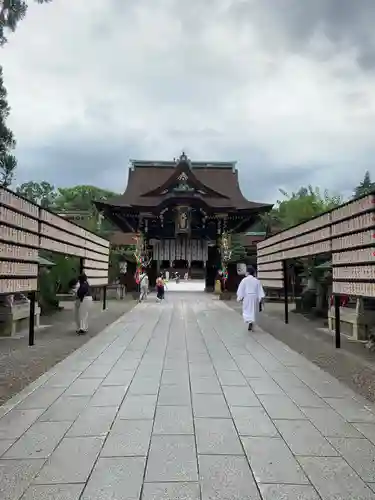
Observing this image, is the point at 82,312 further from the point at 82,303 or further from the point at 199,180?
the point at 199,180

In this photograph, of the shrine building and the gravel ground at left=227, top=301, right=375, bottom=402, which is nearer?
the gravel ground at left=227, top=301, right=375, bottom=402

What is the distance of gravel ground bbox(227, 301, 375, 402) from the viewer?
18.6 feet

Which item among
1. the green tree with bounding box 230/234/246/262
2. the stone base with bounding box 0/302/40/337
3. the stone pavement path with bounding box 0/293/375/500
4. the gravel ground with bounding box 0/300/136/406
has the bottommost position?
the stone pavement path with bounding box 0/293/375/500

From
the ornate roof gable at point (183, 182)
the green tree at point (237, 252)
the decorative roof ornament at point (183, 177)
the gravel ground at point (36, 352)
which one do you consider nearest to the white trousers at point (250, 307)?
the gravel ground at point (36, 352)

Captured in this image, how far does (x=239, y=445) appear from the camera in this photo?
134 inches

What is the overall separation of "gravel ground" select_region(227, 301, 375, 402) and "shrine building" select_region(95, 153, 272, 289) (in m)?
15.3

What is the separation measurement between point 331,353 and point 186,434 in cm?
468

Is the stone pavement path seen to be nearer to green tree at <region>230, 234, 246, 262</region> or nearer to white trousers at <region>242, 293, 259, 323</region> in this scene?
white trousers at <region>242, 293, 259, 323</region>

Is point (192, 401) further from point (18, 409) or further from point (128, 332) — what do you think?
point (128, 332)

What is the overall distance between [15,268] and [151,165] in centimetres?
2787

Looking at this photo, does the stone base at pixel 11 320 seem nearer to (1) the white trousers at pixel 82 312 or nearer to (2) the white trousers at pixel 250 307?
(1) the white trousers at pixel 82 312

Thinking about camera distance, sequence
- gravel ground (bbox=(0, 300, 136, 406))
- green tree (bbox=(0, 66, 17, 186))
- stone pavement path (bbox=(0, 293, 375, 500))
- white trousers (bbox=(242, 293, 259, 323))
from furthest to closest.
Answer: green tree (bbox=(0, 66, 17, 186)) < white trousers (bbox=(242, 293, 259, 323)) < gravel ground (bbox=(0, 300, 136, 406)) < stone pavement path (bbox=(0, 293, 375, 500))

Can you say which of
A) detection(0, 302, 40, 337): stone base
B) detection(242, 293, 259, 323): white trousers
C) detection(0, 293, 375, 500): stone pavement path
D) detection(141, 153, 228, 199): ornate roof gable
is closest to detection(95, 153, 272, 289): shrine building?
detection(141, 153, 228, 199): ornate roof gable

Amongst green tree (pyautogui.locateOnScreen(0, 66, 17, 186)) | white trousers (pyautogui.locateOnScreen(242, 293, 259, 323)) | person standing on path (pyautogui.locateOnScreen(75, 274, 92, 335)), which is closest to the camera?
person standing on path (pyautogui.locateOnScreen(75, 274, 92, 335))
